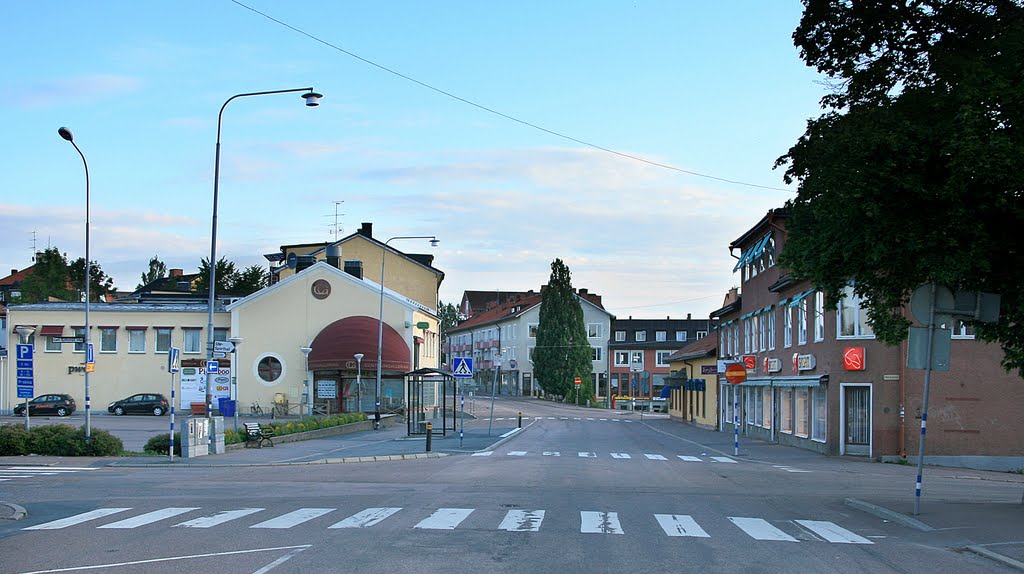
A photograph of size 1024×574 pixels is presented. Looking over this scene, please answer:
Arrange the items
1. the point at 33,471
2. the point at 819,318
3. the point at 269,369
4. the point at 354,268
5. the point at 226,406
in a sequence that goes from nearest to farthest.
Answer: the point at 33,471 → the point at 819,318 → the point at 226,406 → the point at 269,369 → the point at 354,268

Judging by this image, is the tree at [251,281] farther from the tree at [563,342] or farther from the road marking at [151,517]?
the road marking at [151,517]

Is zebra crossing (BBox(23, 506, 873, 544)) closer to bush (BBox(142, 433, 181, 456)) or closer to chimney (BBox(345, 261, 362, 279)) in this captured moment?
bush (BBox(142, 433, 181, 456))

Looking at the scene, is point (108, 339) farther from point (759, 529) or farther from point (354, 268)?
point (759, 529)

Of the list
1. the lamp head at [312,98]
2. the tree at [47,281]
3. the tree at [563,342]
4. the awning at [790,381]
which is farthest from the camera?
the tree at [563,342]

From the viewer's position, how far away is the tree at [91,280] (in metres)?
104

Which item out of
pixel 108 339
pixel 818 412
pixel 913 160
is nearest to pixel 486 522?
pixel 913 160

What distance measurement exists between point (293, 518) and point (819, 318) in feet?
84.2

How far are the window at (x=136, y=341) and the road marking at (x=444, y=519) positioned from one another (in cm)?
4991

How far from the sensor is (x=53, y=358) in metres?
59.2

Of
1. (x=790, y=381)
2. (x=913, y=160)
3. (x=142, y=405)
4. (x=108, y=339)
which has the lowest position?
(x=142, y=405)

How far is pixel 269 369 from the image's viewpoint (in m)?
59.4

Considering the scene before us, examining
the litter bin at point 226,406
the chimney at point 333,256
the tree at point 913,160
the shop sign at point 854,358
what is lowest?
the litter bin at point 226,406

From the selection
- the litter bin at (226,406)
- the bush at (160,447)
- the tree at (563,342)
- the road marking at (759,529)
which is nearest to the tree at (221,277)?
the tree at (563,342)

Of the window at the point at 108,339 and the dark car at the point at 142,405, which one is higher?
the window at the point at 108,339
